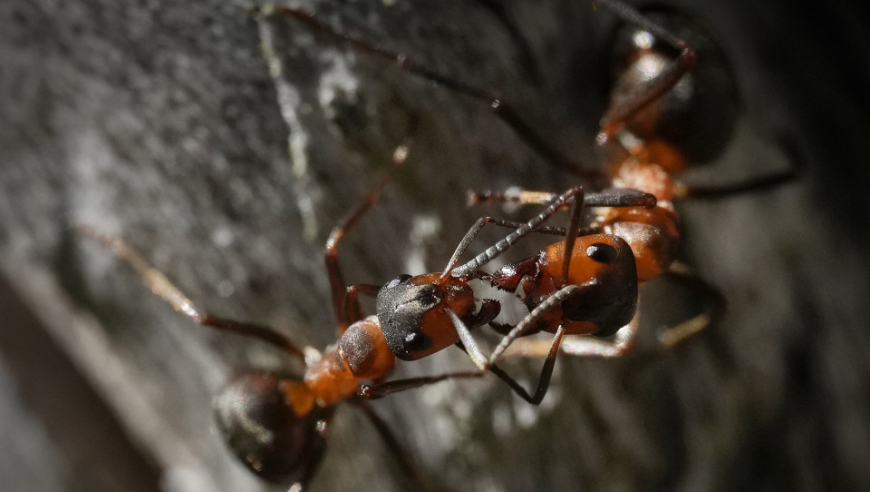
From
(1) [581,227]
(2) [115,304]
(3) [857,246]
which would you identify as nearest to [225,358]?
(2) [115,304]

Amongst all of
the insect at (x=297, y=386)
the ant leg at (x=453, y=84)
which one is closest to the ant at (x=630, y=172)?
the ant leg at (x=453, y=84)

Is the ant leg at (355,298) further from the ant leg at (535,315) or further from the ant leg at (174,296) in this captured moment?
the ant leg at (535,315)

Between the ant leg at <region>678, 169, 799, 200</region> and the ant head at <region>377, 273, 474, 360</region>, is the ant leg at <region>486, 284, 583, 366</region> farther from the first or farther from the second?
the ant leg at <region>678, 169, 799, 200</region>

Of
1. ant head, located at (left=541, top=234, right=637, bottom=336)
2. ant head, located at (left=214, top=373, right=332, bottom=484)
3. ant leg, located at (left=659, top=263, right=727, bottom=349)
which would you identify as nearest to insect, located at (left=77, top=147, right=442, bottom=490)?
ant head, located at (left=214, top=373, right=332, bottom=484)

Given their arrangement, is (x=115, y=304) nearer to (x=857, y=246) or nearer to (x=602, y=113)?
(x=602, y=113)

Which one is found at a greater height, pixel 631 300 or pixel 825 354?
pixel 631 300

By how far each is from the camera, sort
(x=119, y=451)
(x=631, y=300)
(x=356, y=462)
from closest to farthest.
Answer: (x=631, y=300) < (x=356, y=462) < (x=119, y=451)

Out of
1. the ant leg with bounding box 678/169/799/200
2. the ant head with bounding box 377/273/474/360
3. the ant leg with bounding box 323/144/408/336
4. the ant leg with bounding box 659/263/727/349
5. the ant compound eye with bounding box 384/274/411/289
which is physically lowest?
the ant leg with bounding box 659/263/727/349
